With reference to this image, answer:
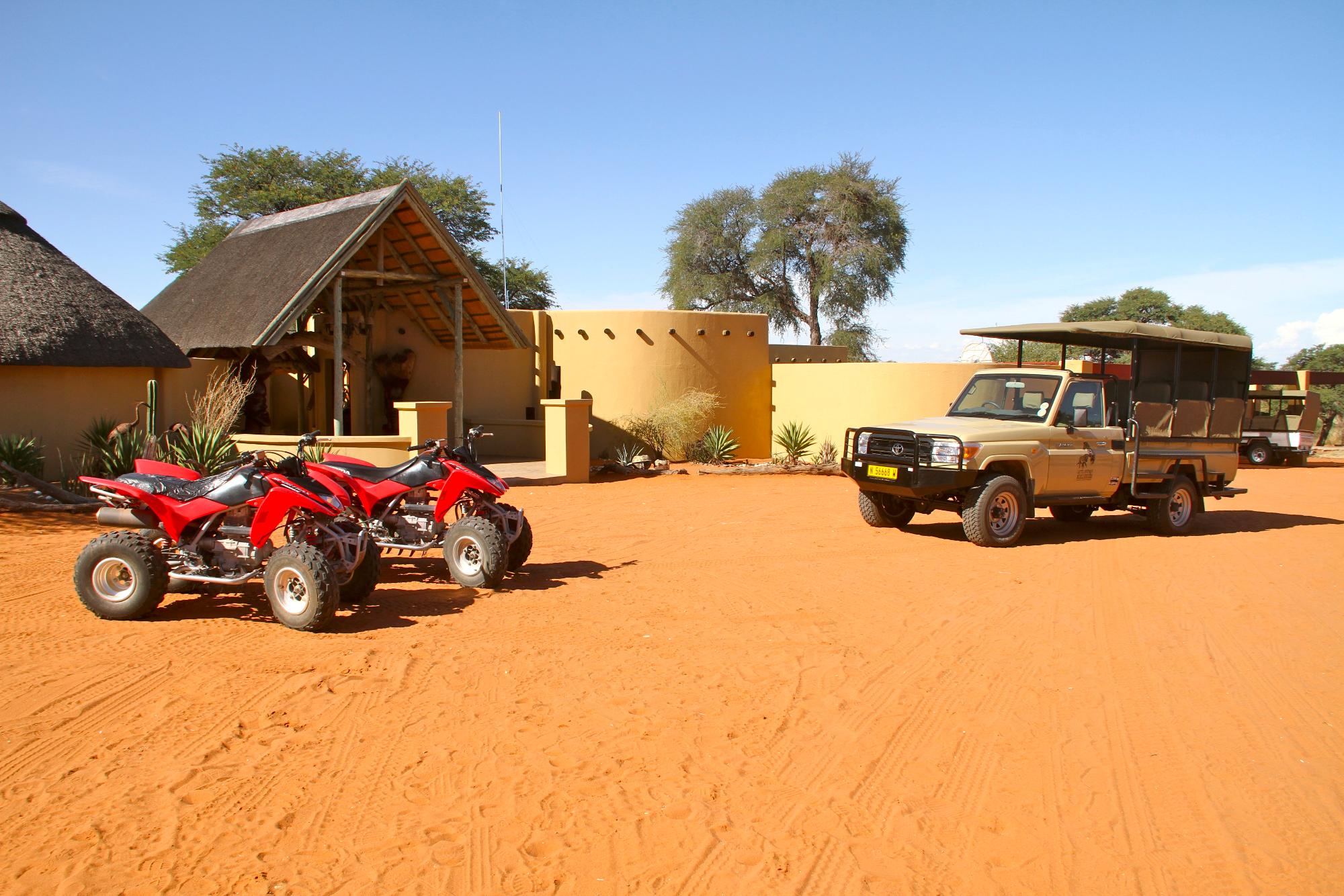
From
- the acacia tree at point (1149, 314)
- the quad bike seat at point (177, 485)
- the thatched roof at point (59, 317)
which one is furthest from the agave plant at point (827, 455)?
the acacia tree at point (1149, 314)

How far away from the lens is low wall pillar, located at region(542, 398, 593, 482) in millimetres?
16797

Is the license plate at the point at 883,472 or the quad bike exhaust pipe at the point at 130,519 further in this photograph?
the license plate at the point at 883,472

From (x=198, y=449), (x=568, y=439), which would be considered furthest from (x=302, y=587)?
(x=568, y=439)

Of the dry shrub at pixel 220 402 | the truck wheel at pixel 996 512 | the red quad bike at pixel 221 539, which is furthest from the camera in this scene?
the dry shrub at pixel 220 402

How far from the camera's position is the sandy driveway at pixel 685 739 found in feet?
12.3

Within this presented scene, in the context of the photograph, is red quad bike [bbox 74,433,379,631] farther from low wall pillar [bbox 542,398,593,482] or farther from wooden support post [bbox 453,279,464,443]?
wooden support post [bbox 453,279,464,443]

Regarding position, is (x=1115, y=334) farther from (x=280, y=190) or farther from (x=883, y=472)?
(x=280, y=190)

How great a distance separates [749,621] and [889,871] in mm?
3569

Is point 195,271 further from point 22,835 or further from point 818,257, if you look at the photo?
point 818,257

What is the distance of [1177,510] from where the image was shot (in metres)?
12.6

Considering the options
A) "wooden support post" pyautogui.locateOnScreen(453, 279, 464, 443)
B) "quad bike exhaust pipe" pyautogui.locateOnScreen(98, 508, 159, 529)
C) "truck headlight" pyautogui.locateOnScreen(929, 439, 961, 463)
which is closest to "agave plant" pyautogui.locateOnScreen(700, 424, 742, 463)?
"wooden support post" pyautogui.locateOnScreen(453, 279, 464, 443)

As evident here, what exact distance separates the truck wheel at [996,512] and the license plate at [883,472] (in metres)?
0.78

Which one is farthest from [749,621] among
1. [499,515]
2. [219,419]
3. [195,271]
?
[195,271]

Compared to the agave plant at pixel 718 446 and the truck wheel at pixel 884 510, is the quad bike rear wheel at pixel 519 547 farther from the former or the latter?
the agave plant at pixel 718 446
